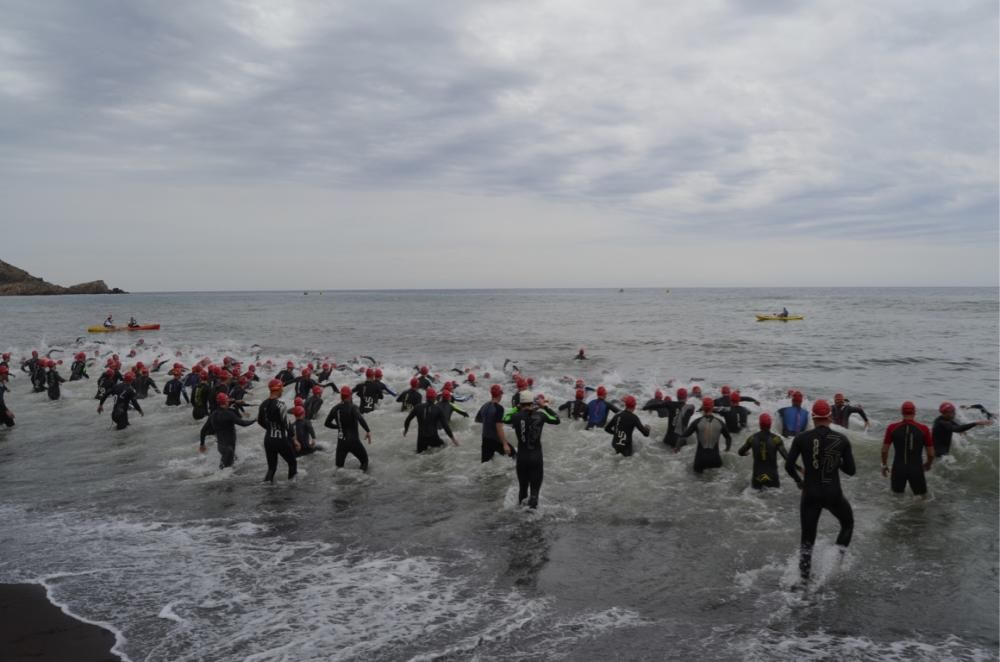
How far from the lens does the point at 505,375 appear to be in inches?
1123

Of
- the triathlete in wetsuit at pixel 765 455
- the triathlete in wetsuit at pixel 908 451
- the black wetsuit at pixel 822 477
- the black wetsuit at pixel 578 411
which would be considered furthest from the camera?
the black wetsuit at pixel 578 411

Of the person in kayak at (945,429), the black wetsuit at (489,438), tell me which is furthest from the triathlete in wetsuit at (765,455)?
the black wetsuit at (489,438)

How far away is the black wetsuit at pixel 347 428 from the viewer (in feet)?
40.8

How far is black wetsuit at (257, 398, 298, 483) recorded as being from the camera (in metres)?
11.6

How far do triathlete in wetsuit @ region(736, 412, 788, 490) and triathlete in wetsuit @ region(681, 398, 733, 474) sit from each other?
1.09 metres

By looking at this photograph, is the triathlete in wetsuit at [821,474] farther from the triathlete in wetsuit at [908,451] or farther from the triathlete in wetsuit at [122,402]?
the triathlete in wetsuit at [122,402]

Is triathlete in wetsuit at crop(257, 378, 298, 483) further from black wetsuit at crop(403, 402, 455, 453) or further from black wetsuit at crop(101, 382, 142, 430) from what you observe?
black wetsuit at crop(101, 382, 142, 430)

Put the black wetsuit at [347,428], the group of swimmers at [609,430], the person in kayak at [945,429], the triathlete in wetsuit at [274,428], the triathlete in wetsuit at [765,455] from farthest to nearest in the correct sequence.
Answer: the black wetsuit at [347,428], the person in kayak at [945,429], the triathlete in wetsuit at [274,428], the triathlete in wetsuit at [765,455], the group of swimmers at [609,430]

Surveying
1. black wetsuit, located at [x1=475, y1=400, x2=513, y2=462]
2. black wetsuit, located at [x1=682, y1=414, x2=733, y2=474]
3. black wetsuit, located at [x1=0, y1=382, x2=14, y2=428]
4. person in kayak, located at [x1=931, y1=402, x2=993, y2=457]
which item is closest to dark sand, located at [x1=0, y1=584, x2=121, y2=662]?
black wetsuit, located at [x1=475, y1=400, x2=513, y2=462]

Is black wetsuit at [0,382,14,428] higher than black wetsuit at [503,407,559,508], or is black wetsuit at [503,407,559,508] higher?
black wetsuit at [503,407,559,508]

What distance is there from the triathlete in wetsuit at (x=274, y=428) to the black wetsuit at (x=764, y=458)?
8.13 meters

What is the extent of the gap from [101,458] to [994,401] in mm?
28086

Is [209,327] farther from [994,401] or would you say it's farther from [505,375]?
[994,401]

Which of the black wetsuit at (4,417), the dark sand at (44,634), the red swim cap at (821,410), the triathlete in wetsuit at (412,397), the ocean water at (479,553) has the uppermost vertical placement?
the red swim cap at (821,410)
